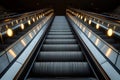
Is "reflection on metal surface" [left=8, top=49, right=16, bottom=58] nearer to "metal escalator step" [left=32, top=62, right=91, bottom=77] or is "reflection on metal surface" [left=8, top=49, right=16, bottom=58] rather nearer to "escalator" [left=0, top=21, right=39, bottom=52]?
"metal escalator step" [left=32, top=62, right=91, bottom=77]

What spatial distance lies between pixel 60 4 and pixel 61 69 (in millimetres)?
18784

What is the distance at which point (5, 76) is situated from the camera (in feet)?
9.67

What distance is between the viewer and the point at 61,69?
14.3ft

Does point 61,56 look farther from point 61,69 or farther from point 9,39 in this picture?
point 9,39

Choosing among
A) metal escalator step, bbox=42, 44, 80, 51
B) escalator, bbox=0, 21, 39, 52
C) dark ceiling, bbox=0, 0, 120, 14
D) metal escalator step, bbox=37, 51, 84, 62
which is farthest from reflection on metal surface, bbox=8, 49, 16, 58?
dark ceiling, bbox=0, 0, 120, 14

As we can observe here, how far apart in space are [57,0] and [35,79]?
19422mm

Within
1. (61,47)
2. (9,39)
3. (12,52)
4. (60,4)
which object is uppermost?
(60,4)

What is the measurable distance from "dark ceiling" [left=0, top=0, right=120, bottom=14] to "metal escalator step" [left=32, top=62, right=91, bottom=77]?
18.4m

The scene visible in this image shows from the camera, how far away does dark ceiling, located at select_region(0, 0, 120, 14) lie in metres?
22.4

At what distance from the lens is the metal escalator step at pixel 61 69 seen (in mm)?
4267

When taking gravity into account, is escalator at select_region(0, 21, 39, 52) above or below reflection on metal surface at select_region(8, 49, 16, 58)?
below

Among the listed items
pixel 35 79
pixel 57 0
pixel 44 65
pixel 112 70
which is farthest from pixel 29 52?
pixel 57 0

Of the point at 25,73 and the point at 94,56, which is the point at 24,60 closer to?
the point at 25,73

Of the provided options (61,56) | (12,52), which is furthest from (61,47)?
(12,52)
